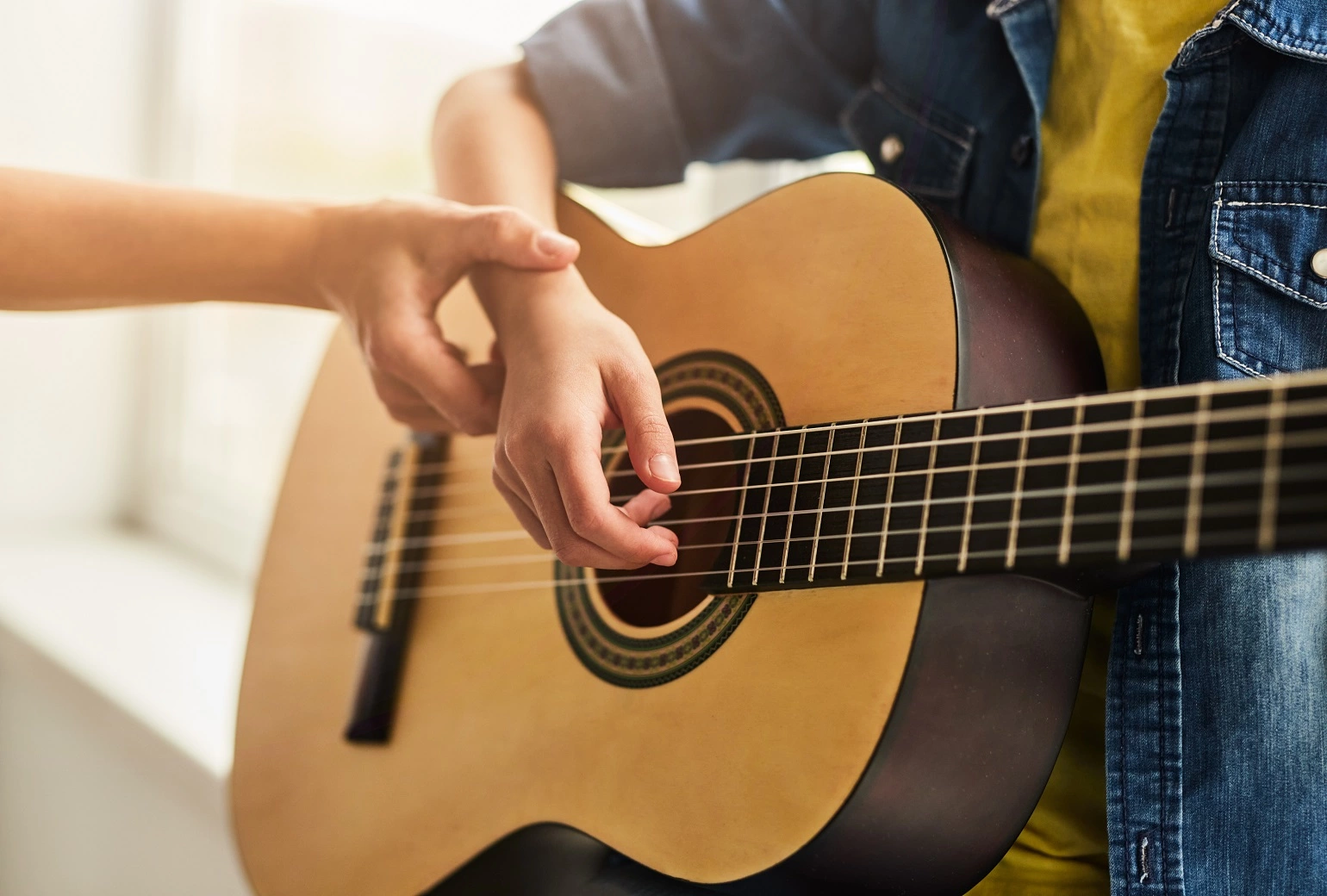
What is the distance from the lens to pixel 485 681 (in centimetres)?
89

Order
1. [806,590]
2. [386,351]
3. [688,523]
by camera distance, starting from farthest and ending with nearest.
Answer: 1. [386,351]
2. [688,523]
3. [806,590]

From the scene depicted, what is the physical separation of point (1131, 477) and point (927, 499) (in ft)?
0.38

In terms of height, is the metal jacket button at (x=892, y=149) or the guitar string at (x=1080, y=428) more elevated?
the metal jacket button at (x=892, y=149)

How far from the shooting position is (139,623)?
1784mm

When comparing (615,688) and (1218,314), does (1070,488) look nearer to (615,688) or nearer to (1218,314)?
(1218,314)

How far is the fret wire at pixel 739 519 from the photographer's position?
686mm

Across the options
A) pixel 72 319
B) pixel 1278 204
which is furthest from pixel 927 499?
pixel 72 319

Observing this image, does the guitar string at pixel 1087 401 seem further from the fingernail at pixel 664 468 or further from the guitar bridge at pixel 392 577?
the guitar bridge at pixel 392 577

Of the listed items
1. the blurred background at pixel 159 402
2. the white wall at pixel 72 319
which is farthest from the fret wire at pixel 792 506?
the white wall at pixel 72 319

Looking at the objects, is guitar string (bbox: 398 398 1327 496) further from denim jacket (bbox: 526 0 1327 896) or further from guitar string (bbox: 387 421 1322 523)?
denim jacket (bbox: 526 0 1327 896)

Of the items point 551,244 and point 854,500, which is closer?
point 854,500

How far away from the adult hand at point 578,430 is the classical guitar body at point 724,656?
0.20 feet

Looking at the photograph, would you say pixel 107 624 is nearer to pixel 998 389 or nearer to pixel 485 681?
pixel 485 681

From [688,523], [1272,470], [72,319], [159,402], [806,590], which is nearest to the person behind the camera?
[1272,470]
